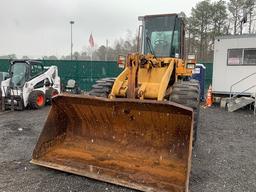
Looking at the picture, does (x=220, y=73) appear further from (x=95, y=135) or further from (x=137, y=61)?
(x=95, y=135)

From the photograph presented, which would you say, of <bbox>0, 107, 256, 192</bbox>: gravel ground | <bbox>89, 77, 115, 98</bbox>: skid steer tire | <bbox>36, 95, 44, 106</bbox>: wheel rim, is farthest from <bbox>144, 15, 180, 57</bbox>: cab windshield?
<bbox>36, 95, 44, 106</bbox>: wheel rim

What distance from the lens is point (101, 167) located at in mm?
4168

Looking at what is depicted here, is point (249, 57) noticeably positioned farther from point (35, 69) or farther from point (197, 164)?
point (35, 69)

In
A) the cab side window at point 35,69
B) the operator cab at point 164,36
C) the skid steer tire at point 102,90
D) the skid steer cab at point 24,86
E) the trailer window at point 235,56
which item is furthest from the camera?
the trailer window at point 235,56

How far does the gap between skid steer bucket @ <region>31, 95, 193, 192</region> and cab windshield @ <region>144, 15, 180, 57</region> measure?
241cm

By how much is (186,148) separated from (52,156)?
2.10 meters

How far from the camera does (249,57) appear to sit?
11625 millimetres

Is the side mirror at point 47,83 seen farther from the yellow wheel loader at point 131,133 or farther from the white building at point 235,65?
the white building at point 235,65

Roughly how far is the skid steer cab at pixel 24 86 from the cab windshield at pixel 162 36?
547 centimetres

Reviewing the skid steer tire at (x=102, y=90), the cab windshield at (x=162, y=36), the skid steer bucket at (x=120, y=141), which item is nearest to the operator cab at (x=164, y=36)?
the cab windshield at (x=162, y=36)

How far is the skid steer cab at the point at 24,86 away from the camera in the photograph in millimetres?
10125

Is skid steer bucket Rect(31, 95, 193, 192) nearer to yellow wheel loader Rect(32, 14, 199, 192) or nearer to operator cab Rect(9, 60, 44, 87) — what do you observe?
yellow wheel loader Rect(32, 14, 199, 192)

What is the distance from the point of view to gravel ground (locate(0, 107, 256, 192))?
3910 millimetres

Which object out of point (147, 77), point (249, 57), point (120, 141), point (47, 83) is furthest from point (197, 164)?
point (249, 57)
